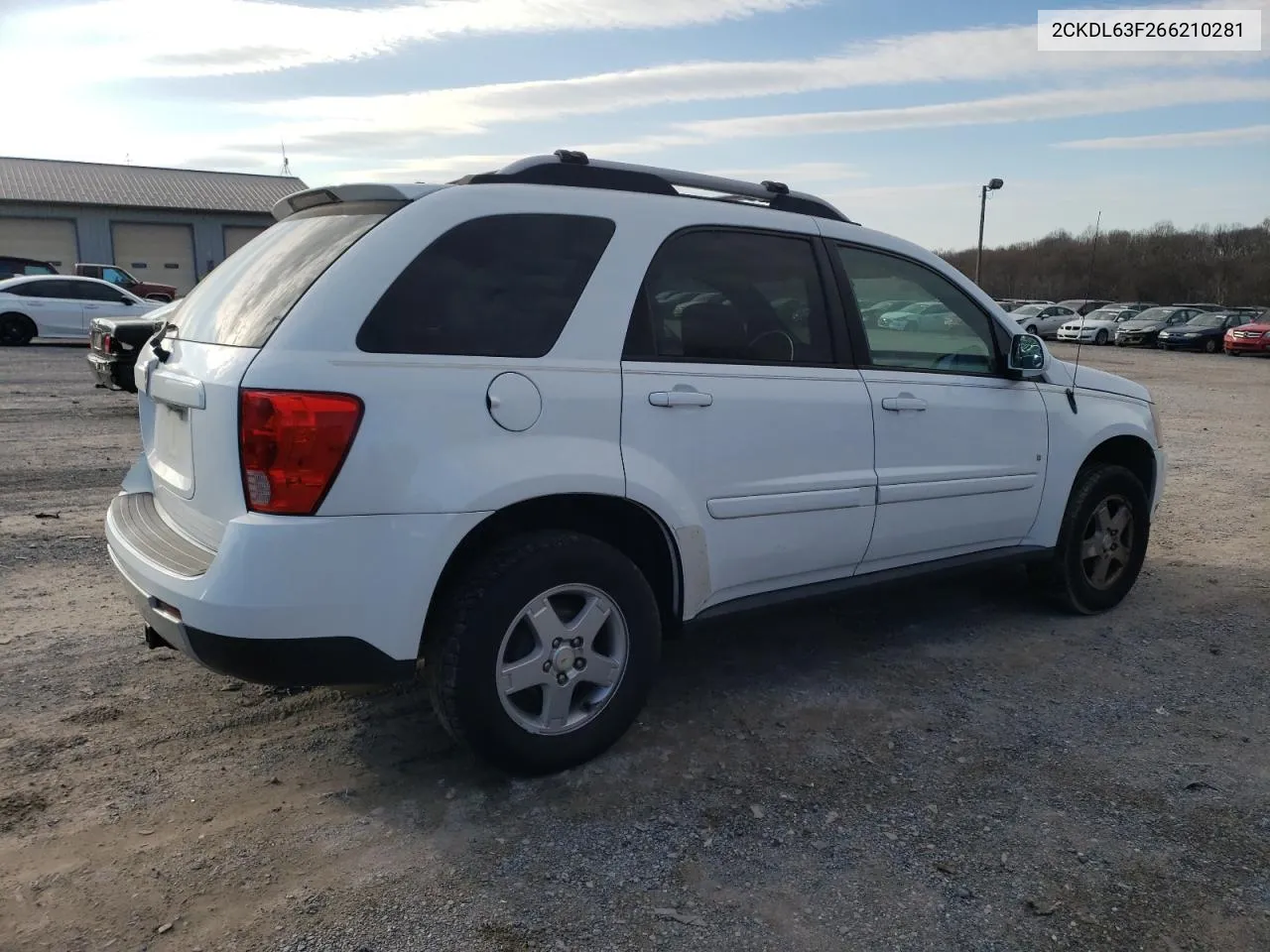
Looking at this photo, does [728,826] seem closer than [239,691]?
Yes

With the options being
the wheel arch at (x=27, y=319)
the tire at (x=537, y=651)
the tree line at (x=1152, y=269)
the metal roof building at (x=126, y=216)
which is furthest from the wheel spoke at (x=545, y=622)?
the tree line at (x=1152, y=269)

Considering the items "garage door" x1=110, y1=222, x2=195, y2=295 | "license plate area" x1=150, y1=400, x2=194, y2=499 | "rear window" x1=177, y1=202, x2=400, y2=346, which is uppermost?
"garage door" x1=110, y1=222, x2=195, y2=295

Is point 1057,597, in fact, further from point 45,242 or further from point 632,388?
point 45,242

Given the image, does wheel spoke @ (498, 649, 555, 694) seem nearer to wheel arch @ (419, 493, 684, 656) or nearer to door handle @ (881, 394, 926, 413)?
wheel arch @ (419, 493, 684, 656)

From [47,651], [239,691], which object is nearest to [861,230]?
[239,691]

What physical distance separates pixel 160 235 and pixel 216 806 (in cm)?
4382

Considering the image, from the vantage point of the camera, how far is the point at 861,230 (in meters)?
4.14

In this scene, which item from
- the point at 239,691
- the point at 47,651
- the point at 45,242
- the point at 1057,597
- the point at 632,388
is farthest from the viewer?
the point at 45,242

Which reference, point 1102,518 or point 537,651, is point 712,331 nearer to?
point 537,651

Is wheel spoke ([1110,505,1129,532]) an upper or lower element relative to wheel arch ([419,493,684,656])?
lower

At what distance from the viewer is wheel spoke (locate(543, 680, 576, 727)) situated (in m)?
3.13

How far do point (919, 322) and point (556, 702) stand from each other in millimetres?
2265

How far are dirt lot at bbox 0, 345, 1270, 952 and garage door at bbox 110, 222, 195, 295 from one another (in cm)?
4096

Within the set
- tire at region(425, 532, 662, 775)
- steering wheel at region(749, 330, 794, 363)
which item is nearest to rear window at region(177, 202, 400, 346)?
tire at region(425, 532, 662, 775)
